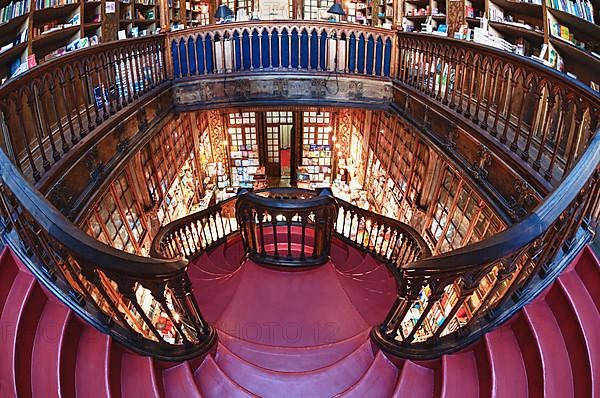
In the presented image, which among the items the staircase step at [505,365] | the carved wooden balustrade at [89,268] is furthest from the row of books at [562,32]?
the carved wooden balustrade at [89,268]

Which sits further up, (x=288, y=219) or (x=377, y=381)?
(x=288, y=219)

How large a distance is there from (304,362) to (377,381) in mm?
523

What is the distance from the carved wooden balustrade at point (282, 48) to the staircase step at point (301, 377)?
4415mm

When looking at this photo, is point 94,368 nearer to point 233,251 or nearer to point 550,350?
point 550,350

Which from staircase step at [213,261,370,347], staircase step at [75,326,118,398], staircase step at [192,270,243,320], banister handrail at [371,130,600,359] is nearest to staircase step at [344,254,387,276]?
staircase step at [213,261,370,347]

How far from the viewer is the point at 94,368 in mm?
1868

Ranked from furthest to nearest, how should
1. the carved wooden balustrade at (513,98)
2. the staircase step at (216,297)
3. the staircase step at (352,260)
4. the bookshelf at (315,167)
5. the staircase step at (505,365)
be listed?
the bookshelf at (315,167) → the staircase step at (352,260) → the staircase step at (216,297) → the carved wooden balustrade at (513,98) → the staircase step at (505,365)

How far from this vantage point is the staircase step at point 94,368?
1.84 m

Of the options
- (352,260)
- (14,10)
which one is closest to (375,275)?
(352,260)

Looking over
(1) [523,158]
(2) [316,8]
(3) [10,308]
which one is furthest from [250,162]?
(3) [10,308]

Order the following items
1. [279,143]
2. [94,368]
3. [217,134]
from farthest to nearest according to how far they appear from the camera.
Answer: [279,143] < [217,134] < [94,368]

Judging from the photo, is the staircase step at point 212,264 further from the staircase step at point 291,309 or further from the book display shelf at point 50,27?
the book display shelf at point 50,27

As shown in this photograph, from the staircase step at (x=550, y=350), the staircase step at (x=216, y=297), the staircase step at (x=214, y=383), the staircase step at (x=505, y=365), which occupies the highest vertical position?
the staircase step at (x=550, y=350)

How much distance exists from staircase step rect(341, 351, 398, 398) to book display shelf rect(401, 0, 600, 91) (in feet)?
9.67
